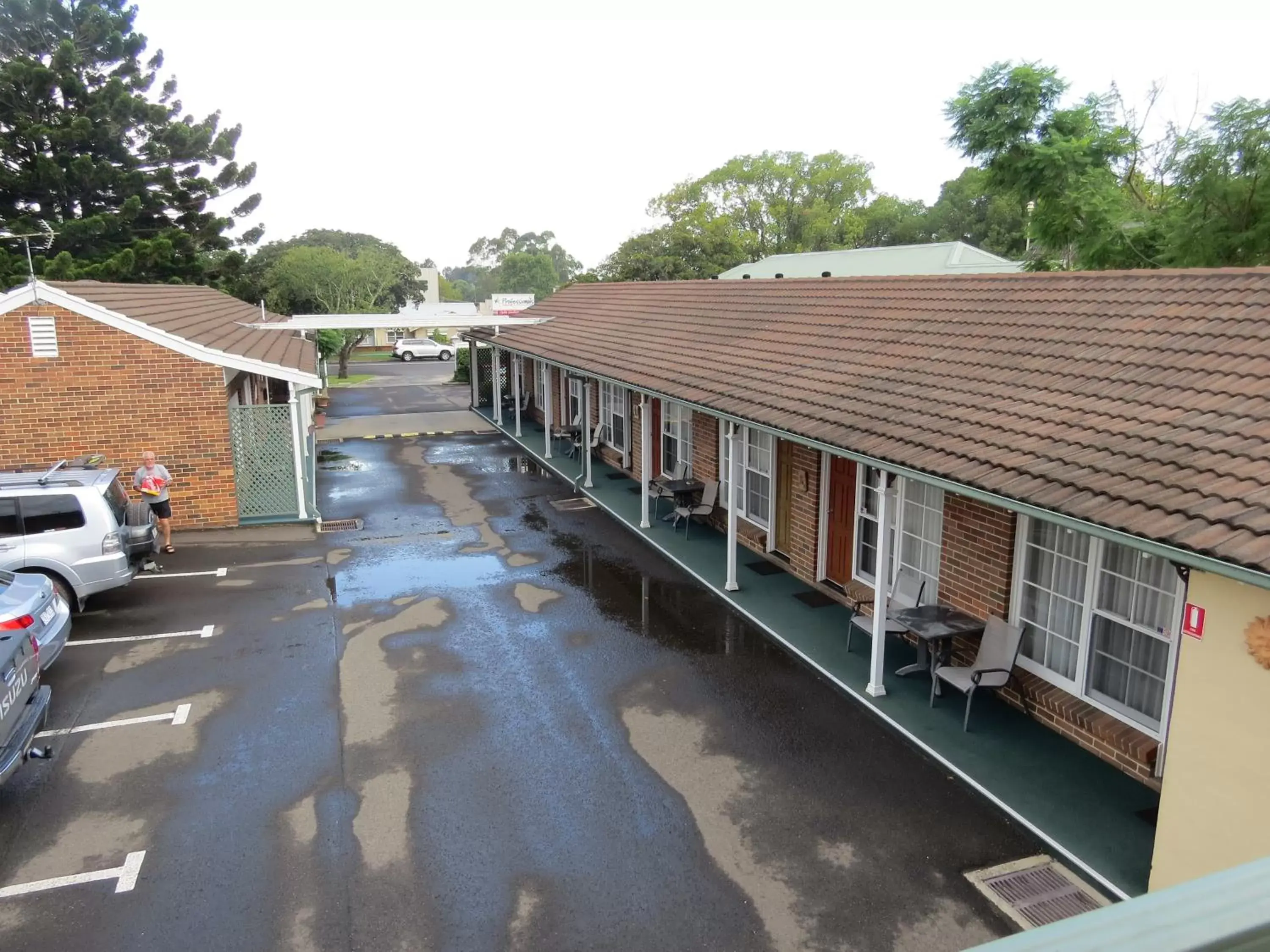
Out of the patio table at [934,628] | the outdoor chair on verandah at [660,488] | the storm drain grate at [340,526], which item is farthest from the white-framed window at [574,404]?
the patio table at [934,628]

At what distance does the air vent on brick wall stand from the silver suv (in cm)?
404

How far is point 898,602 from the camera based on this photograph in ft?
33.9

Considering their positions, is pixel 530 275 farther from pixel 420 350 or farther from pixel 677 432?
pixel 677 432

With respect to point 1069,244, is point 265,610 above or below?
below

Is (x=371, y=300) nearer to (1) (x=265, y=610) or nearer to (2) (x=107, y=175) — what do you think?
(2) (x=107, y=175)

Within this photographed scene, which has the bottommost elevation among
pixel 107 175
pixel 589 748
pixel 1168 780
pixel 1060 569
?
pixel 589 748

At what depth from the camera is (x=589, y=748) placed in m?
8.07

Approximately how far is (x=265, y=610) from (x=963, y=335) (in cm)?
898

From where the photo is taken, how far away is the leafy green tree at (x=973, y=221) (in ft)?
177

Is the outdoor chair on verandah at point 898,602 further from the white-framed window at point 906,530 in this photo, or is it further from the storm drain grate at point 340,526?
the storm drain grate at point 340,526

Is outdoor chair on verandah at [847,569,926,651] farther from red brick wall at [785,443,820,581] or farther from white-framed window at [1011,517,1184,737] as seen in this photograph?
red brick wall at [785,443,820,581]

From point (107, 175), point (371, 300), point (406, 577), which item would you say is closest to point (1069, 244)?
point (406, 577)

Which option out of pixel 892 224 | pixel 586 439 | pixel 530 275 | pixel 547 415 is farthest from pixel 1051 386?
pixel 530 275

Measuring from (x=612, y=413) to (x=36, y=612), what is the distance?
13216 millimetres
